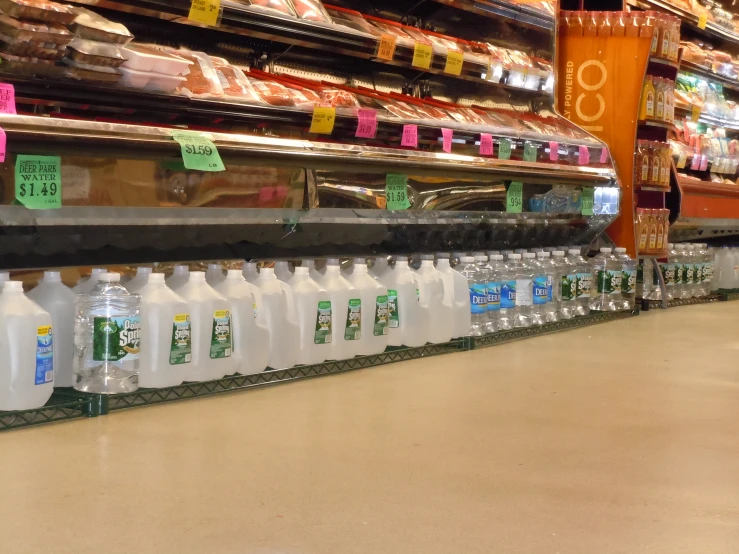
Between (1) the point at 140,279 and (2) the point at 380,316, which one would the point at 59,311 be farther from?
(2) the point at 380,316

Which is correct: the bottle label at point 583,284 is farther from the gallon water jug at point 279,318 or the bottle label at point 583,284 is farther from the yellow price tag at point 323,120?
the gallon water jug at point 279,318

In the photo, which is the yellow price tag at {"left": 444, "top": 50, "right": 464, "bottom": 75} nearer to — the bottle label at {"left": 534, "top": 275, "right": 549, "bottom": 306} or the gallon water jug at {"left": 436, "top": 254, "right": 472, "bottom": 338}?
the gallon water jug at {"left": 436, "top": 254, "right": 472, "bottom": 338}

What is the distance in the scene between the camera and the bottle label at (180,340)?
250 centimetres

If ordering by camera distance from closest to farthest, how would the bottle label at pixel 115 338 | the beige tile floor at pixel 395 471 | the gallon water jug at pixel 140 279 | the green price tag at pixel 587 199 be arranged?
1. the beige tile floor at pixel 395 471
2. the bottle label at pixel 115 338
3. the gallon water jug at pixel 140 279
4. the green price tag at pixel 587 199

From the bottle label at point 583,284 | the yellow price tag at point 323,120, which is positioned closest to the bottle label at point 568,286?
the bottle label at point 583,284

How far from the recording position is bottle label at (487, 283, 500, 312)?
3.78m

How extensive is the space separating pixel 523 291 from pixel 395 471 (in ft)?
7.31

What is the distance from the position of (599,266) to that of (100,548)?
3.91 metres

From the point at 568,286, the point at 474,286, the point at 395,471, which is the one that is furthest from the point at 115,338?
the point at 568,286

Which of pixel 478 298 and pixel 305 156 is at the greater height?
pixel 305 156

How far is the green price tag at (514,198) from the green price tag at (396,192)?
32.6 inches

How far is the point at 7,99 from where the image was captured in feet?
7.25

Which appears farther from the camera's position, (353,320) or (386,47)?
(386,47)

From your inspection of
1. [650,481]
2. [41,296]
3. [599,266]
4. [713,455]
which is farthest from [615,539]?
[599,266]
